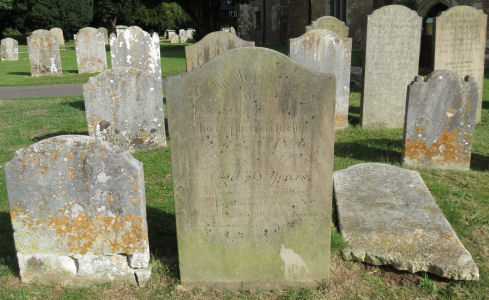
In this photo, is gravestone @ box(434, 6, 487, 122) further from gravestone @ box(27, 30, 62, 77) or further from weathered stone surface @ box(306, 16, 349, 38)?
gravestone @ box(27, 30, 62, 77)

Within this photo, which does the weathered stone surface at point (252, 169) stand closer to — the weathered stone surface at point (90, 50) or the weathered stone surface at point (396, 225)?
the weathered stone surface at point (396, 225)

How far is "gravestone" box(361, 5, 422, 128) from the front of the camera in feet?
25.8

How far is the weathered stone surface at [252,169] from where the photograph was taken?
307cm

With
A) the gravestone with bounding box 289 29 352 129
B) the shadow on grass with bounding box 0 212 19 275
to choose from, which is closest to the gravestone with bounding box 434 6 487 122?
the gravestone with bounding box 289 29 352 129

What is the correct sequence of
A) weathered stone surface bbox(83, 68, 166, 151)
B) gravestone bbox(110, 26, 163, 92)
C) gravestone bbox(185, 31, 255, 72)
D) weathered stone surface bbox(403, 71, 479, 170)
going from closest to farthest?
weathered stone surface bbox(403, 71, 479, 170) → weathered stone surface bbox(83, 68, 166, 151) → gravestone bbox(185, 31, 255, 72) → gravestone bbox(110, 26, 163, 92)

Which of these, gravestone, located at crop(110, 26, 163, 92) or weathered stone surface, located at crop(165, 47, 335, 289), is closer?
weathered stone surface, located at crop(165, 47, 335, 289)

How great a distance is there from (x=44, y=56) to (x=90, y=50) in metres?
1.66

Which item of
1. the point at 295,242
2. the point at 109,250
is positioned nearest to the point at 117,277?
the point at 109,250

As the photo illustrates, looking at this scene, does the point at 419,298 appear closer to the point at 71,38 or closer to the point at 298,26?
the point at 298,26

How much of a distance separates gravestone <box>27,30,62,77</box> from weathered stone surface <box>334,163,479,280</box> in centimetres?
1402

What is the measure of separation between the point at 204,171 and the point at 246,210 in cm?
44

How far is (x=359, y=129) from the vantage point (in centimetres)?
841

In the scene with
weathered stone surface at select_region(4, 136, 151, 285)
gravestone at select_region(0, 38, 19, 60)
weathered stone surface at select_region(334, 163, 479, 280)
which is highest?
gravestone at select_region(0, 38, 19, 60)

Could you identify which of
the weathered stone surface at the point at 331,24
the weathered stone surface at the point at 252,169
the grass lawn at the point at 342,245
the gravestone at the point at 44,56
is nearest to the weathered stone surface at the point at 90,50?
the gravestone at the point at 44,56
